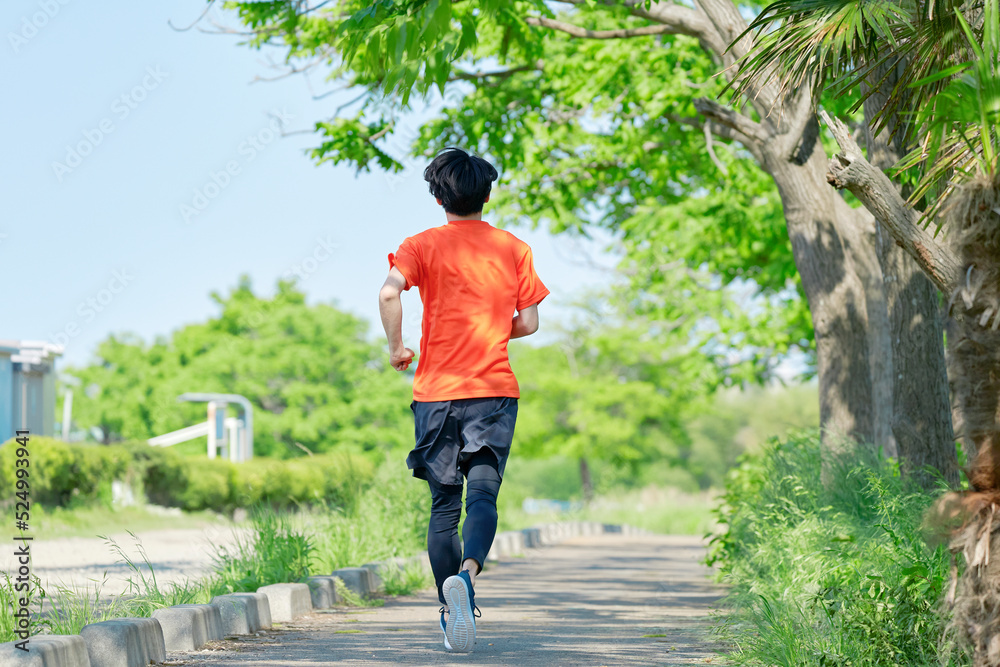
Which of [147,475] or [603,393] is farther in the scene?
[603,393]

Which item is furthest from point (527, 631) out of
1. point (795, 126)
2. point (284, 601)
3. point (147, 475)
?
point (147, 475)

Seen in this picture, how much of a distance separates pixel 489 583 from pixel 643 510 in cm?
1714

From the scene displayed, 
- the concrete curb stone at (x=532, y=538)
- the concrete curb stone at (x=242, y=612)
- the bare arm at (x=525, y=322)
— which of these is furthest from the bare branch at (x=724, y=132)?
the concrete curb stone at (x=532, y=538)

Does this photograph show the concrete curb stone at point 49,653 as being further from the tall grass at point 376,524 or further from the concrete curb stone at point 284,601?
the tall grass at point 376,524

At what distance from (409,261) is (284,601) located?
2.11 meters

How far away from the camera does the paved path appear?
153 inches

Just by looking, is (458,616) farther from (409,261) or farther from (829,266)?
(829,266)

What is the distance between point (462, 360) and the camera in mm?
4000

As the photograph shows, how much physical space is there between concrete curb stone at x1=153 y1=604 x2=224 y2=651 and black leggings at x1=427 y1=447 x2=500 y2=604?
1.00m

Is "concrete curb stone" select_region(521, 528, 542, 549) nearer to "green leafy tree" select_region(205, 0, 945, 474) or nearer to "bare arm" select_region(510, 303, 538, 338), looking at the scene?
"green leafy tree" select_region(205, 0, 945, 474)

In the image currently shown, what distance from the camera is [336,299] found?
50.4m

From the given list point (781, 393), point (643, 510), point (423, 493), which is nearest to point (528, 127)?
point (423, 493)

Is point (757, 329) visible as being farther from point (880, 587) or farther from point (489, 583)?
point (880, 587)

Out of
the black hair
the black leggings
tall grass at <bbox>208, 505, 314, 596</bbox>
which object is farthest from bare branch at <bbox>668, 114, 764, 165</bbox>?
the black leggings
